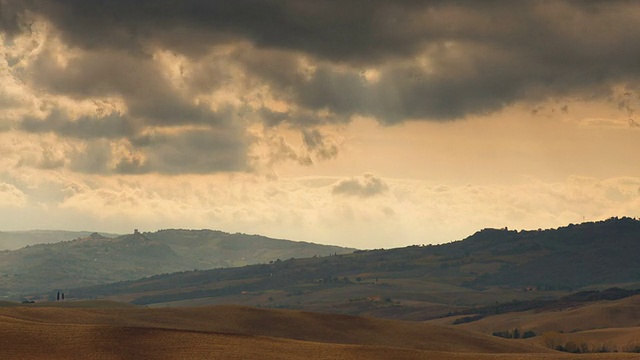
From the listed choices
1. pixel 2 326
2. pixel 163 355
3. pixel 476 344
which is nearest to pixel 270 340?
pixel 163 355

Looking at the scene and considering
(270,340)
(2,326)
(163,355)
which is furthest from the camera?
(270,340)

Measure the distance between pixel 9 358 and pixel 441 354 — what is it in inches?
1900

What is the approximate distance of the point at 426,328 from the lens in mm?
168375

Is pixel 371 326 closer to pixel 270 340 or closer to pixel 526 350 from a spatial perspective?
pixel 526 350

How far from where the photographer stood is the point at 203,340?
107250mm

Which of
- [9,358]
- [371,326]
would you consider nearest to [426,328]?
[371,326]

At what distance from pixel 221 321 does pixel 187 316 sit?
6037mm

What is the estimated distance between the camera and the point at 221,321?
545ft

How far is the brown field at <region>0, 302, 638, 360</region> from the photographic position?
9838cm

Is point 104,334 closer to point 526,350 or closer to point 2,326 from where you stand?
point 2,326

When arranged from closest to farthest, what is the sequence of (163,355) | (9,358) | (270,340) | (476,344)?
(9,358) < (163,355) < (270,340) < (476,344)

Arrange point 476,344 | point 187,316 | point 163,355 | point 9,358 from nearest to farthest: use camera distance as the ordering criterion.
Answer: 1. point 9,358
2. point 163,355
3. point 476,344
4. point 187,316

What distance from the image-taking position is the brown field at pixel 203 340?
323 feet

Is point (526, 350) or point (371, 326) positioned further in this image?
point (371, 326)
